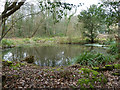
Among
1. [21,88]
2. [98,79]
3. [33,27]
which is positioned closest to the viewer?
[21,88]

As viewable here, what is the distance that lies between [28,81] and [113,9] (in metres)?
5.15

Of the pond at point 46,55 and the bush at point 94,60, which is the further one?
the pond at point 46,55

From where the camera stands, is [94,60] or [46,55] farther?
[46,55]

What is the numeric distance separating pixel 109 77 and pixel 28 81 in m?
2.87

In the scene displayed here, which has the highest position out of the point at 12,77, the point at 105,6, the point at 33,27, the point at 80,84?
the point at 33,27

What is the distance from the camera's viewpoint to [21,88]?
2.78m

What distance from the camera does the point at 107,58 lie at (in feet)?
19.0

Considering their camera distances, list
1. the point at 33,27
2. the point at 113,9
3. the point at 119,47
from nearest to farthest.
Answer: the point at 113,9 < the point at 119,47 < the point at 33,27

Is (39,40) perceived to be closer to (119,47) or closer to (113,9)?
(119,47)

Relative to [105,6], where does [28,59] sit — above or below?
below

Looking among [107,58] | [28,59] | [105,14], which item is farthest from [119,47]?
[28,59]

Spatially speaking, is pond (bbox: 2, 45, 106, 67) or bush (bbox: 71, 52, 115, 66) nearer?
bush (bbox: 71, 52, 115, 66)

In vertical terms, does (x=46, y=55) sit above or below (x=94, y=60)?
below

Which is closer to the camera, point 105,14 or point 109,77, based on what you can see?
point 109,77
